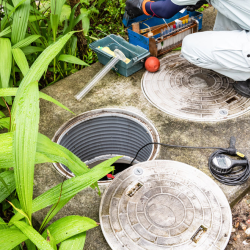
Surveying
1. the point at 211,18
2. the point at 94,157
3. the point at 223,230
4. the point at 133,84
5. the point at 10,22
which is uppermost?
A: the point at 10,22

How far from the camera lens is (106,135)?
8.03 ft

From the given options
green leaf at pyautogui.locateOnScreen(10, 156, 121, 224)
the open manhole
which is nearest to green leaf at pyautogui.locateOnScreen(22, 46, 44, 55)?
the open manhole

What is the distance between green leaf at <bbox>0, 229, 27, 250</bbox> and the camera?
926 millimetres

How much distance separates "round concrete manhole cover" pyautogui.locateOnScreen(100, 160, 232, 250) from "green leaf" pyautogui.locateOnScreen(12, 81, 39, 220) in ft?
2.30

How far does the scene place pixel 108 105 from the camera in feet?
7.53

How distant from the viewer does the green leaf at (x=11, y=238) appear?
926 millimetres

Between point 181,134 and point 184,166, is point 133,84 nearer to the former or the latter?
point 181,134

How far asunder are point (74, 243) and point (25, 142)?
1.70 ft

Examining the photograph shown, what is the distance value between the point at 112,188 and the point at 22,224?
736 millimetres

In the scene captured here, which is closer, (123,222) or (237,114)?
(123,222)

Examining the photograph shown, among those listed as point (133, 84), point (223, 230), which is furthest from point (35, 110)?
point (133, 84)

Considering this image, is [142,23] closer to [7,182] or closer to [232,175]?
[232,175]

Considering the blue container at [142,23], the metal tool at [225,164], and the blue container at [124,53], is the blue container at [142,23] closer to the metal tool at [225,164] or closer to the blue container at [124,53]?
the blue container at [124,53]

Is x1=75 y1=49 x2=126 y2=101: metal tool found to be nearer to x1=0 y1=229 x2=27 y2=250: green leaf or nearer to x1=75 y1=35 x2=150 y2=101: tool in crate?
x1=75 y1=35 x2=150 y2=101: tool in crate
